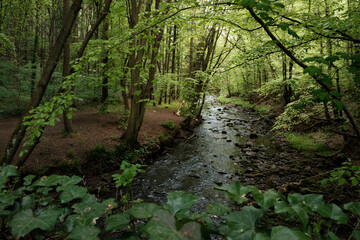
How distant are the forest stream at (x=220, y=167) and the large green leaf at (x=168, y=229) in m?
4.86

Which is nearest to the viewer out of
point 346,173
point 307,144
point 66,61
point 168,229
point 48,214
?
point 168,229

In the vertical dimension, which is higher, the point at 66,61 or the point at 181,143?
the point at 66,61

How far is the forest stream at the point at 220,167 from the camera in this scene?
591 centimetres

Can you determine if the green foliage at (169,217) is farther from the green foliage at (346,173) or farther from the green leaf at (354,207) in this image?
the green foliage at (346,173)

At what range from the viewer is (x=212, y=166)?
7.69 m

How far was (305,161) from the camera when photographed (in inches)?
292

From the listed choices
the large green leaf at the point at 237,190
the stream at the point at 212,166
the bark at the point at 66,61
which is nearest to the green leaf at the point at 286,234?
the large green leaf at the point at 237,190

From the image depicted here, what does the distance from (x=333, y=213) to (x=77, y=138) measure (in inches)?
336

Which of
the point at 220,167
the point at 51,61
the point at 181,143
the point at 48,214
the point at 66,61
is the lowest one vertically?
the point at 220,167

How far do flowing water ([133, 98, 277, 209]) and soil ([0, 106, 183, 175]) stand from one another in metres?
1.89

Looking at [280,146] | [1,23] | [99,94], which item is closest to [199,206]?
[280,146]

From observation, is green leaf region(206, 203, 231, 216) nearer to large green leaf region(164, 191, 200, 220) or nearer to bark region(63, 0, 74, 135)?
large green leaf region(164, 191, 200, 220)

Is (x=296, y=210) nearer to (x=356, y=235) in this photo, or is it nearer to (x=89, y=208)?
(x=356, y=235)

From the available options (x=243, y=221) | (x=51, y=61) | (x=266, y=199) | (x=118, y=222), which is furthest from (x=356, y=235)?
(x=51, y=61)
